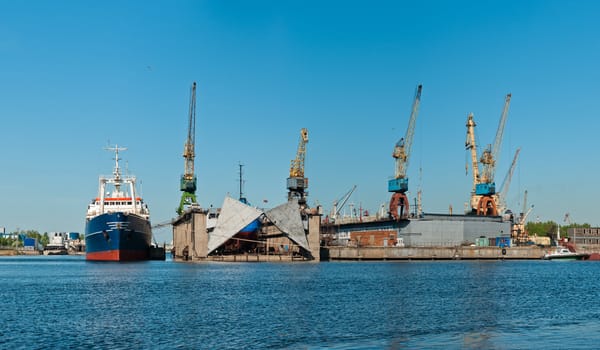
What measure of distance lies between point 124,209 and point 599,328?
133 metres

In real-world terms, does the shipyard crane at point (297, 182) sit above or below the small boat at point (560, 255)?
above

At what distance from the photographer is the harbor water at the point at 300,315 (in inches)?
1667

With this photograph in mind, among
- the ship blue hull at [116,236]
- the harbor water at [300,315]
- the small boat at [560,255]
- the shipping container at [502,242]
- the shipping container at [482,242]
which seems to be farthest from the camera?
the shipping container at [502,242]

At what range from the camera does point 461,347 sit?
3966 centimetres

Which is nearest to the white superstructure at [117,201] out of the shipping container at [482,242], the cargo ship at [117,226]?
the cargo ship at [117,226]

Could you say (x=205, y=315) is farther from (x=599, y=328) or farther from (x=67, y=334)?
(x=599, y=328)

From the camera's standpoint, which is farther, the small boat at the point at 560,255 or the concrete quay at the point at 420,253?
the small boat at the point at 560,255

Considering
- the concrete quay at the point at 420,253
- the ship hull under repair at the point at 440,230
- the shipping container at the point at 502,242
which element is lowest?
the concrete quay at the point at 420,253

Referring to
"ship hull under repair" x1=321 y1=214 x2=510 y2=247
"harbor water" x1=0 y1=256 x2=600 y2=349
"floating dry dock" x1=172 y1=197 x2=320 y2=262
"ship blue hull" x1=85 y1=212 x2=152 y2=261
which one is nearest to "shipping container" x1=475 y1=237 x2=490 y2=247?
"ship hull under repair" x1=321 y1=214 x2=510 y2=247

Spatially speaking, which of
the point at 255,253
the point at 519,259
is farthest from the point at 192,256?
the point at 519,259

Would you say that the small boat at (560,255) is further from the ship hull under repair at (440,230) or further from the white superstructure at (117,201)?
the white superstructure at (117,201)

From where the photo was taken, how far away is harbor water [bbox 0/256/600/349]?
42344mm

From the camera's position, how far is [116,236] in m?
142

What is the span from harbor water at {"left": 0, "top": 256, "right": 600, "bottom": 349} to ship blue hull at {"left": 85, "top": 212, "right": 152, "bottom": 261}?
52.3 m
